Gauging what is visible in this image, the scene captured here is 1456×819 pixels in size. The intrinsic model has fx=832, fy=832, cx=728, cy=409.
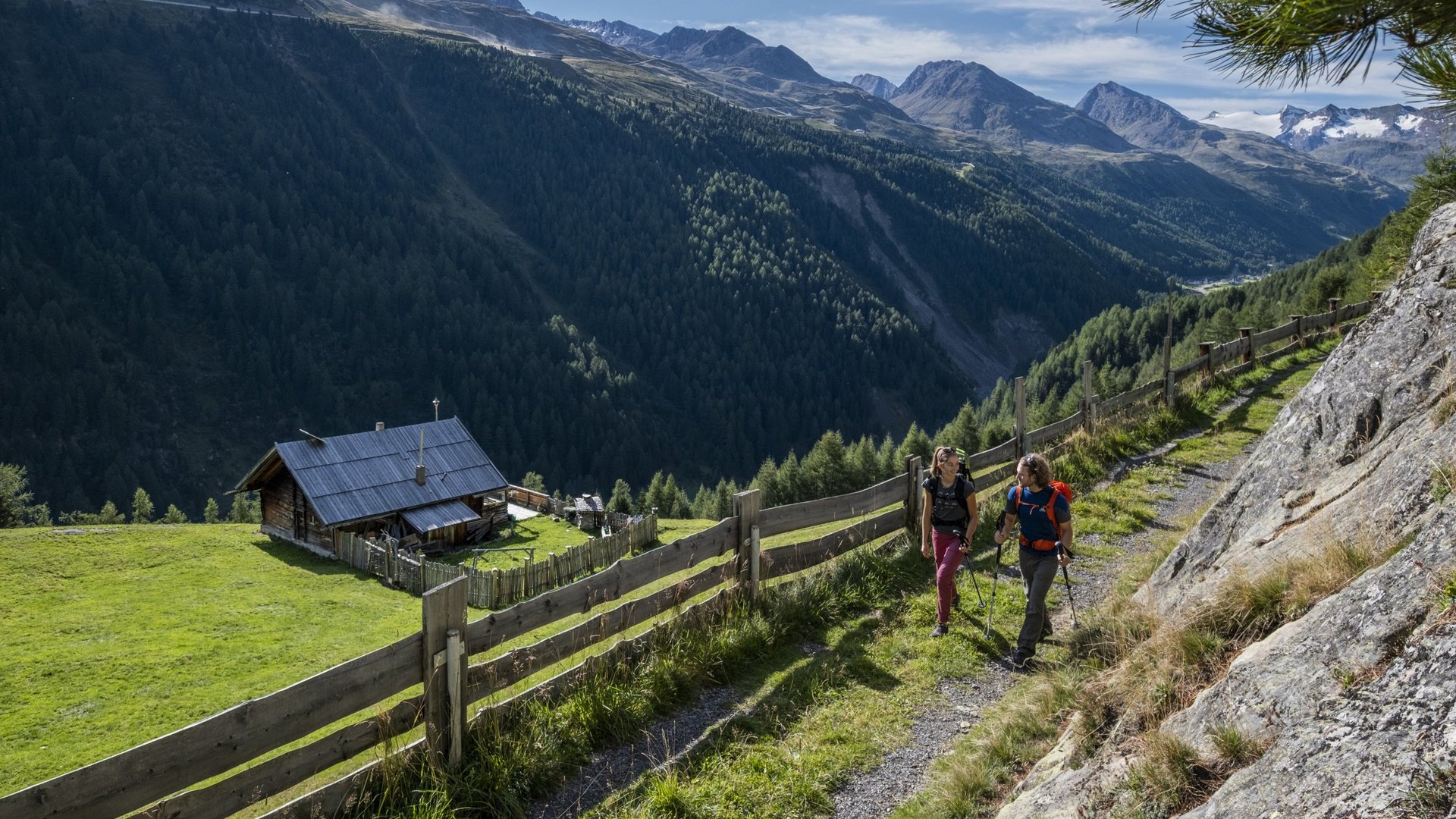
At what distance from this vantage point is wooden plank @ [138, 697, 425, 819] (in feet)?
18.0

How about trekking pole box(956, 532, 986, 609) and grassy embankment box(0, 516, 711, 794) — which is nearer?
trekking pole box(956, 532, 986, 609)

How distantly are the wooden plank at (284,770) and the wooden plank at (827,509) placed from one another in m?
4.73

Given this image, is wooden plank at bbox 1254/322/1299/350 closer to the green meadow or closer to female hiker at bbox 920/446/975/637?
female hiker at bbox 920/446/975/637

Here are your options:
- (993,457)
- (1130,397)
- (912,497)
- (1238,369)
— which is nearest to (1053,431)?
(993,457)

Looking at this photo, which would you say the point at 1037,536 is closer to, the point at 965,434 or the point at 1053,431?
the point at 1053,431

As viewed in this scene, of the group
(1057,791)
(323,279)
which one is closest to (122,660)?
(1057,791)

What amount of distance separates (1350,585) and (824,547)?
22.9ft

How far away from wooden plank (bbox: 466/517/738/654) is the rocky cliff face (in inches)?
167

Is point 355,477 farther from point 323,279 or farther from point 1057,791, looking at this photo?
point 323,279

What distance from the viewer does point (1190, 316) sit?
121m

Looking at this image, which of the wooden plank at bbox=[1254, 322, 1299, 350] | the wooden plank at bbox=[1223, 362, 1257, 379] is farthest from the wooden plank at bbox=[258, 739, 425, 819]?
the wooden plank at bbox=[1254, 322, 1299, 350]

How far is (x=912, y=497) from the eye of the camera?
1248 centimetres

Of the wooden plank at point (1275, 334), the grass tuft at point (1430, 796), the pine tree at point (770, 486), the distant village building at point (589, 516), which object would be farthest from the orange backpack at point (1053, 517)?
the pine tree at point (770, 486)

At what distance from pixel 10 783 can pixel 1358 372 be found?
1844 centimetres
